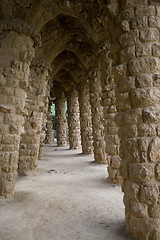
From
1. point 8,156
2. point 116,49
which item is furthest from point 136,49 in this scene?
point 8,156

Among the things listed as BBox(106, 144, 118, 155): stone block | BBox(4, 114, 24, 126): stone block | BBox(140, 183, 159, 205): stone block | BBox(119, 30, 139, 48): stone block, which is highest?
BBox(119, 30, 139, 48): stone block

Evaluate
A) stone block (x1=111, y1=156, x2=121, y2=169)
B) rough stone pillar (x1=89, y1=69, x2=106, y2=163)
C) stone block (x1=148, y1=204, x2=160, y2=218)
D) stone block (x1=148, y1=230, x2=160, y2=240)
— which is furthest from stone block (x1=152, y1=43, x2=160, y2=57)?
rough stone pillar (x1=89, y1=69, x2=106, y2=163)

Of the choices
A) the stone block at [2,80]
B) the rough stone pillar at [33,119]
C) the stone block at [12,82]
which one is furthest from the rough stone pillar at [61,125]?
the stone block at [2,80]

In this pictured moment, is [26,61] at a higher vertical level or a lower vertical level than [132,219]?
higher

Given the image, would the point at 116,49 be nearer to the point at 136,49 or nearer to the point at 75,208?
the point at 136,49

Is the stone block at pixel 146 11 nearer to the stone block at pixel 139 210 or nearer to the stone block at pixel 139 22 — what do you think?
the stone block at pixel 139 22

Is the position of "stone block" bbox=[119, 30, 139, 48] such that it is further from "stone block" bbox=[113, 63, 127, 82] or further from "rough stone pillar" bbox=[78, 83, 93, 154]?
"rough stone pillar" bbox=[78, 83, 93, 154]

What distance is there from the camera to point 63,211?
4133mm

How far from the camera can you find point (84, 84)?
587 inches

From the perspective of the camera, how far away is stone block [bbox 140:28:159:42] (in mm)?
3061

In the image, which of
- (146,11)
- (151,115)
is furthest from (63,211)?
(146,11)

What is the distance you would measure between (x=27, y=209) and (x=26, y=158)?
369 cm

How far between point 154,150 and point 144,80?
1046mm

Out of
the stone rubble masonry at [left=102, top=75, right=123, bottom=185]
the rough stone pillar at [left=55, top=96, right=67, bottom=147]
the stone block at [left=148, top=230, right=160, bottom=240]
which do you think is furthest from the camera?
the rough stone pillar at [left=55, top=96, right=67, bottom=147]
